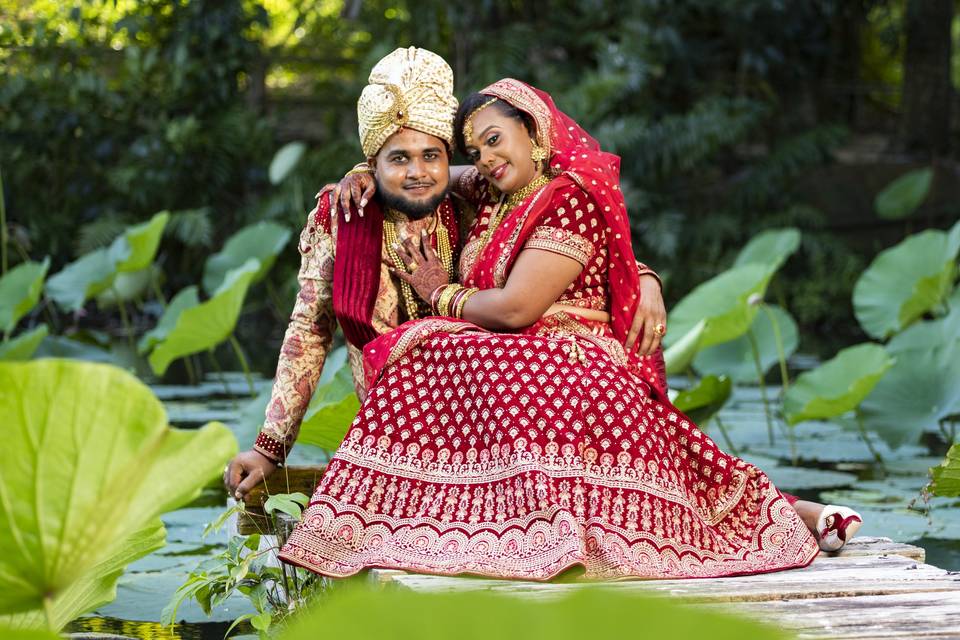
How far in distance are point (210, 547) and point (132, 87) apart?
294 inches

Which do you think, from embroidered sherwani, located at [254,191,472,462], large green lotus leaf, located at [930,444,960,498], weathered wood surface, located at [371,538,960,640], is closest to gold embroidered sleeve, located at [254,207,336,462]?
embroidered sherwani, located at [254,191,472,462]

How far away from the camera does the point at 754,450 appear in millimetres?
4871

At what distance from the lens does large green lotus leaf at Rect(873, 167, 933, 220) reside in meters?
9.74

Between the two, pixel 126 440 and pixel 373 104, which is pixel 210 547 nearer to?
pixel 373 104

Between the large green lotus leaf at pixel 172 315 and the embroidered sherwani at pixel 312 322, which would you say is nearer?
the embroidered sherwani at pixel 312 322

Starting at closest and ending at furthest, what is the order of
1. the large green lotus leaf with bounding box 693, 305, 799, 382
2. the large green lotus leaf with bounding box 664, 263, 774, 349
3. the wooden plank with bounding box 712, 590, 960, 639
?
the wooden plank with bounding box 712, 590, 960, 639 < the large green lotus leaf with bounding box 664, 263, 774, 349 < the large green lotus leaf with bounding box 693, 305, 799, 382

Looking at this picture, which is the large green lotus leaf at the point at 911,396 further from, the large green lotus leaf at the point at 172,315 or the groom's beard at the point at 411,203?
the large green lotus leaf at the point at 172,315

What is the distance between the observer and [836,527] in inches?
87.7

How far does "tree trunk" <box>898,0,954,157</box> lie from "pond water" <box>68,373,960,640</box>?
579 cm

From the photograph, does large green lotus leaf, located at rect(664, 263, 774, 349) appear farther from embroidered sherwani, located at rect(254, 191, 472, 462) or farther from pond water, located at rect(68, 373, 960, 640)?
embroidered sherwani, located at rect(254, 191, 472, 462)

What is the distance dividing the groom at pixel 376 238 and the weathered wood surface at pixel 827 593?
0.54 metres

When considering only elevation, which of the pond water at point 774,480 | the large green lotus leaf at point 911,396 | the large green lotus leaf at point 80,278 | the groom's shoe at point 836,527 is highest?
the large green lotus leaf at point 80,278

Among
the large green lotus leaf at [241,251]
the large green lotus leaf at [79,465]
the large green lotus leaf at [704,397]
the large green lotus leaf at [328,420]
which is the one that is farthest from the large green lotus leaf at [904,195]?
the large green lotus leaf at [79,465]

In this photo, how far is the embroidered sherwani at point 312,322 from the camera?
2.46 metres
